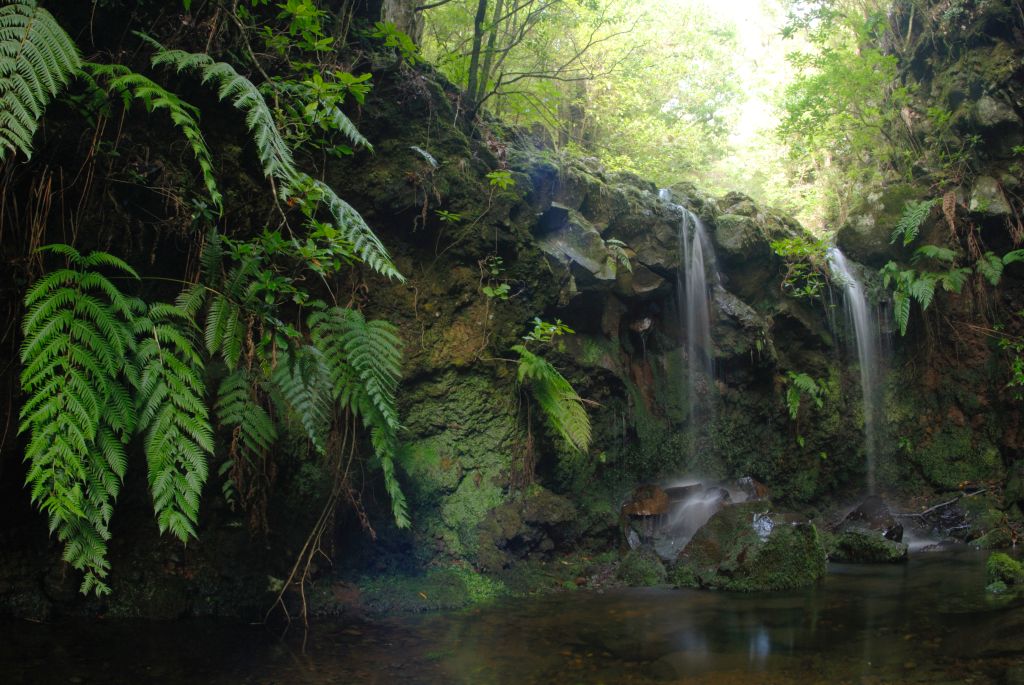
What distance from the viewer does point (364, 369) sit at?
3.58 m

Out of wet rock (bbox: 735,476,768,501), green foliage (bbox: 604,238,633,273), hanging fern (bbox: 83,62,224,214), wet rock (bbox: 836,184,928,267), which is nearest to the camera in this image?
hanging fern (bbox: 83,62,224,214)

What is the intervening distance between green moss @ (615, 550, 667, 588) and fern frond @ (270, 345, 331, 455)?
9.51 ft

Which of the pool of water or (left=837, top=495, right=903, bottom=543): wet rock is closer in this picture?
the pool of water

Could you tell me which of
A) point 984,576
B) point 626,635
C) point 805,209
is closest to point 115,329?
point 626,635

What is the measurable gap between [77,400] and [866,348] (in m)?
8.80

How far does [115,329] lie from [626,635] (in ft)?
10.1

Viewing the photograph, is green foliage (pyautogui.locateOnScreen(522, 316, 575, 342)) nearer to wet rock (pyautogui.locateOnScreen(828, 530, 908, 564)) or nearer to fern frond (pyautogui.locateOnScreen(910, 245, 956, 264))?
wet rock (pyautogui.locateOnScreen(828, 530, 908, 564))

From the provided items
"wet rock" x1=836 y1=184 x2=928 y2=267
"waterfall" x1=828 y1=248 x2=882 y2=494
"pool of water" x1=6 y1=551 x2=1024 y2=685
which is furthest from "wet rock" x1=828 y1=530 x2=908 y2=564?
"wet rock" x1=836 y1=184 x2=928 y2=267

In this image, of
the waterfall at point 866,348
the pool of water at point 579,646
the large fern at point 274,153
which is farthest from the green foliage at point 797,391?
the large fern at point 274,153

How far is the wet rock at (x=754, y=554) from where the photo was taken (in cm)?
499

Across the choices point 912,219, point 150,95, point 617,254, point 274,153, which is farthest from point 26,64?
point 912,219

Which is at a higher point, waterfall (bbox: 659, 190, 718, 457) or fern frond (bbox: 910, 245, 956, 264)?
fern frond (bbox: 910, 245, 956, 264)

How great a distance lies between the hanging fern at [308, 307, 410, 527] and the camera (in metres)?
3.58

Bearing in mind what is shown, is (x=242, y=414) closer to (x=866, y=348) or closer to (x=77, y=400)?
(x=77, y=400)
